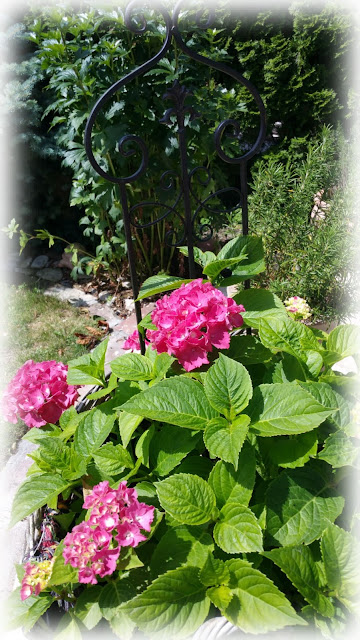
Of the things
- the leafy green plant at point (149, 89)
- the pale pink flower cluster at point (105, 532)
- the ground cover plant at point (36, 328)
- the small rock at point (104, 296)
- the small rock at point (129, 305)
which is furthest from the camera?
the small rock at point (104, 296)

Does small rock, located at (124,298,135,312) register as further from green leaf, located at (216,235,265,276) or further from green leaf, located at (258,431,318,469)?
green leaf, located at (258,431,318,469)

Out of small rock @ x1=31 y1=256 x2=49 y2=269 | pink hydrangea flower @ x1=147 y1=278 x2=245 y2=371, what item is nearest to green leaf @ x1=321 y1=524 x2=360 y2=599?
pink hydrangea flower @ x1=147 y1=278 x2=245 y2=371

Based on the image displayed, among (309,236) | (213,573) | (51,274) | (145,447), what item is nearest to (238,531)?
(213,573)

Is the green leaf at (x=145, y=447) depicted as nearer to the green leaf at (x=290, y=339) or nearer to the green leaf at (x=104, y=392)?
the green leaf at (x=104, y=392)

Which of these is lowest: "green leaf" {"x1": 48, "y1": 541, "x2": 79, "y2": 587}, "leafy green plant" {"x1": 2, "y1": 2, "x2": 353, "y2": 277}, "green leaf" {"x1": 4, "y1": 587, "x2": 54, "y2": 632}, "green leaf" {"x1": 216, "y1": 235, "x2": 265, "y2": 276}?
"green leaf" {"x1": 4, "y1": 587, "x2": 54, "y2": 632}

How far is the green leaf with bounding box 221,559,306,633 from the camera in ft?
2.72

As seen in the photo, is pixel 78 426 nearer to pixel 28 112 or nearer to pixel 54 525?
pixel 54 525

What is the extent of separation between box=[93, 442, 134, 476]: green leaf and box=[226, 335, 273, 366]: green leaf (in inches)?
15.1

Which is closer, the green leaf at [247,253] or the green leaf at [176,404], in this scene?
the green leaf at [176,404]

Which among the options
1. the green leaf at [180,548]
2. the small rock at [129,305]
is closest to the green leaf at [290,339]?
the green leaf at [180,548]

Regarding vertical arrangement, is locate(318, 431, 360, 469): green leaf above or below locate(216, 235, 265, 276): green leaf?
below

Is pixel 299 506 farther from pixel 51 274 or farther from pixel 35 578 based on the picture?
pixel 51 274

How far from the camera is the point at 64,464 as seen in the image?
1165 mm

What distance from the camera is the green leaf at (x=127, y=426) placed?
112 cm
